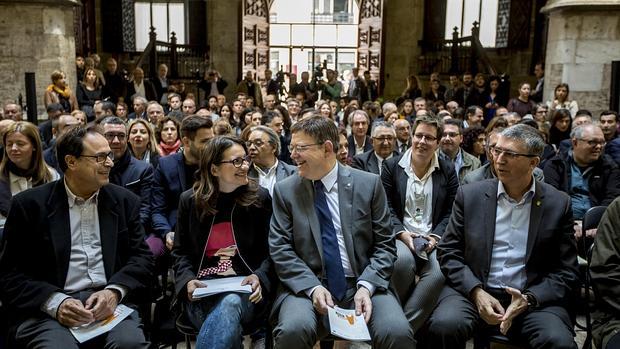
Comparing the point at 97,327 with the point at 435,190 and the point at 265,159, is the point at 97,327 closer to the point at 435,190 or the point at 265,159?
the point at 265,159

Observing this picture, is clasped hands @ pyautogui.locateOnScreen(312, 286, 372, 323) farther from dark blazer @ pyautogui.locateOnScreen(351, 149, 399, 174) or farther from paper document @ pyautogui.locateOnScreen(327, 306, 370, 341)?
dark blazer @ pyautogui.locateOnScreen(351, 149, 399, 174)

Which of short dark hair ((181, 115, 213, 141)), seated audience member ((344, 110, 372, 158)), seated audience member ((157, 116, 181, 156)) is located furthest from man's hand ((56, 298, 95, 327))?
seated audience member ((344, 110, 372, 158))

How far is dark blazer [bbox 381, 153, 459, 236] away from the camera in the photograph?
3576 millimetres

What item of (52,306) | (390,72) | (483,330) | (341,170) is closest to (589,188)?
(483,330)

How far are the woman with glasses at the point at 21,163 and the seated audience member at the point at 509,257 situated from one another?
246 centimetres

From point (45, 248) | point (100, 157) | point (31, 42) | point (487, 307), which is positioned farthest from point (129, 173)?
point (31, 42)

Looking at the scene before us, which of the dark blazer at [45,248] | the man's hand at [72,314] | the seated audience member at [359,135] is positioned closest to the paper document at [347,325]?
the dark blazer at [45,248]

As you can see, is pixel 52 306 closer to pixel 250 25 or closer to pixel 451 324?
pixel 451 324

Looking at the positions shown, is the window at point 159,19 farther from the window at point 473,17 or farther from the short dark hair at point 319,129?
the short dark hair at point 319,129

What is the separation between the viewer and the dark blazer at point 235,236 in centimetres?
292

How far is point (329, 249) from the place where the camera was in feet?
9.34

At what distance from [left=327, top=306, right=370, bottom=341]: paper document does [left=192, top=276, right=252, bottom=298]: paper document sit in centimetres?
44

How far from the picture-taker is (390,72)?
14.5 m

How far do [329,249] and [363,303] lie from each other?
328mm
